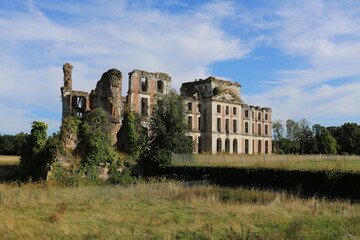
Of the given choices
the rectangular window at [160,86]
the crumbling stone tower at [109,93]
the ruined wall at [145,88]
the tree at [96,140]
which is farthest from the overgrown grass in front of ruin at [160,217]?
the rectangular window at [160,86]

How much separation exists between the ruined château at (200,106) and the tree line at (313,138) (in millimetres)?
19015

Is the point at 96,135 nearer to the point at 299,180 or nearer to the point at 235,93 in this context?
the point at 299,180

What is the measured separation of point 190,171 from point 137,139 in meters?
6.91

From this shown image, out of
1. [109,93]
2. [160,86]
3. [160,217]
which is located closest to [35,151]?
[109,93]

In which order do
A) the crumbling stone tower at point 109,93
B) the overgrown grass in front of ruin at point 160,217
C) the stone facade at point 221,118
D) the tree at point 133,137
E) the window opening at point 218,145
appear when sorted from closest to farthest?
the overgrown grass in front of ruin at point 160,217 < the tree at point 133,137 < the crumbling stone tower at point 109,93 < the stone facade at point 221,118 < the window opening at point 218,145

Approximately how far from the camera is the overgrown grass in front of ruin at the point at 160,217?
8938 millimetres

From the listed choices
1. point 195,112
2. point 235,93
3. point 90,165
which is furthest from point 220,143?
point 90,165

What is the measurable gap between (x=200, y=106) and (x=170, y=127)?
67.1ft

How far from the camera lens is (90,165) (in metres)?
24.0

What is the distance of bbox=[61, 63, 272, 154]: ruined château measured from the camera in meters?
31.5

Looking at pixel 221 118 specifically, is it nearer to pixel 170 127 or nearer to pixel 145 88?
pixel 145 88

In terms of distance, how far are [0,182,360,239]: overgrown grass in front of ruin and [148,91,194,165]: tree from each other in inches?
527

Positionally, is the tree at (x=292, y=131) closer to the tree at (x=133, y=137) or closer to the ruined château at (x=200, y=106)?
the ruined château at (x=200, y=106)

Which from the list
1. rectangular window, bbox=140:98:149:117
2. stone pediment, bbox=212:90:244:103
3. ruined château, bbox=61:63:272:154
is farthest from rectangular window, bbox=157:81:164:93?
stone pediment, bbox=212:90:244:103
